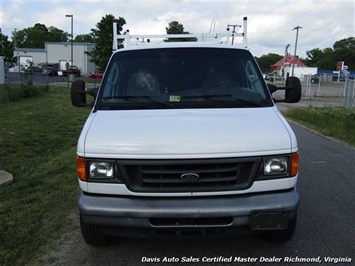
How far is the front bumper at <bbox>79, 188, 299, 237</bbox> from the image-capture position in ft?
10.2

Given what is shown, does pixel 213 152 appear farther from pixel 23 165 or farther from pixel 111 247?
pixel 23 165

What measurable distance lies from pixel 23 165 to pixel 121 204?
464cm

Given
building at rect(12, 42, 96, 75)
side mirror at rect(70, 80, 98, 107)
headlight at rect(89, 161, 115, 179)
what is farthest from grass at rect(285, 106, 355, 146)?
building at rect(12, 42, 96, 75)

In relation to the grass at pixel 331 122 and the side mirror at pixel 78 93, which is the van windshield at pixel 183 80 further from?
the grass at pixel 331 122

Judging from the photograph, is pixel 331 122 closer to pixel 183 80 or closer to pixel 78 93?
pixel 183 80

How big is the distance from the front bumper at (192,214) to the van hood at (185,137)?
0.40 m

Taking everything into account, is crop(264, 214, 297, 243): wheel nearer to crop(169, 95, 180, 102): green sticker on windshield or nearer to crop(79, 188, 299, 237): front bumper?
crop(79, 188, 299, 237): front bumper

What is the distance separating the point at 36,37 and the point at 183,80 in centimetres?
12428

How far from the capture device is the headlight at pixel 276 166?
10.6 feet

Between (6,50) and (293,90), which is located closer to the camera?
(293,90)

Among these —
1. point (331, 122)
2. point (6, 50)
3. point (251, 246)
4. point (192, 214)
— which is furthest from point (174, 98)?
point (6, 50)

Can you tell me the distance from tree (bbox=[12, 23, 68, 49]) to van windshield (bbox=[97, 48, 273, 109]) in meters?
120

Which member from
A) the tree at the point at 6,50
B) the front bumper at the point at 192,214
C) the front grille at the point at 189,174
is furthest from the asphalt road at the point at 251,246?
the tree at the point at 6,50

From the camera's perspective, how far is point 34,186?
5750 mm
